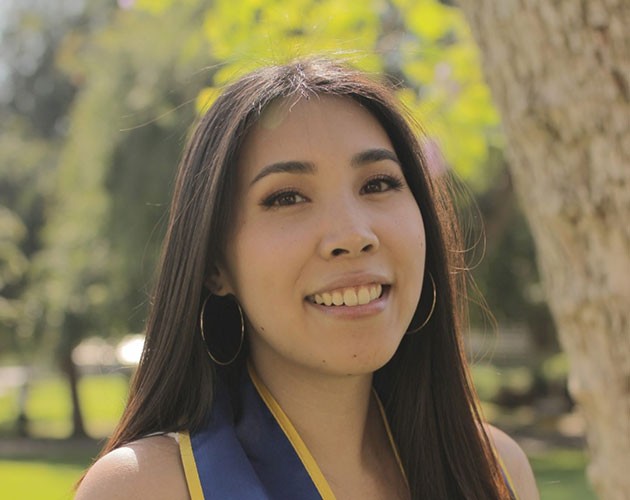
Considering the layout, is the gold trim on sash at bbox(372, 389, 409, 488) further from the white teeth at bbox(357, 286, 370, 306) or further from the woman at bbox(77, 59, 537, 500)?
the white teeth at bbox(357, 286, 370, 306)

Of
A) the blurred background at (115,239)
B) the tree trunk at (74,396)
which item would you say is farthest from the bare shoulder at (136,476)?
the tree trunk at (74,396)

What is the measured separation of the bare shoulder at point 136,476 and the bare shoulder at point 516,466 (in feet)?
2.46

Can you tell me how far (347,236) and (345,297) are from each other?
11 cm

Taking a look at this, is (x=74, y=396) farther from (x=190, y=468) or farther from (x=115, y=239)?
(x=190, y=468)

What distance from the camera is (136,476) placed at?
65.9 inches

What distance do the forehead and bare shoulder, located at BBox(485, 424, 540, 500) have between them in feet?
2.28

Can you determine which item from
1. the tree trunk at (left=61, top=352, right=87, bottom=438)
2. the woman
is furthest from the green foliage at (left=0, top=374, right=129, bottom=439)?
the woman

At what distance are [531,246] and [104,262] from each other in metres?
7.15

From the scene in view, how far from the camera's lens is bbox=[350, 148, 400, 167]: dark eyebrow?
6.12ft

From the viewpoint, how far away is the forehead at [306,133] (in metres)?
1.85

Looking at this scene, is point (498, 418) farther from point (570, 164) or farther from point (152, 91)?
point (570, 164)

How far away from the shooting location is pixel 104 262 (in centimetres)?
1755

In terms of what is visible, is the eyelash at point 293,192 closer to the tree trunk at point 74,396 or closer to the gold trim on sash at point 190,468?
the gold trim on sash at point 190,468

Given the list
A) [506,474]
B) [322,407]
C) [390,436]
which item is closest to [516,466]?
[506,474]
